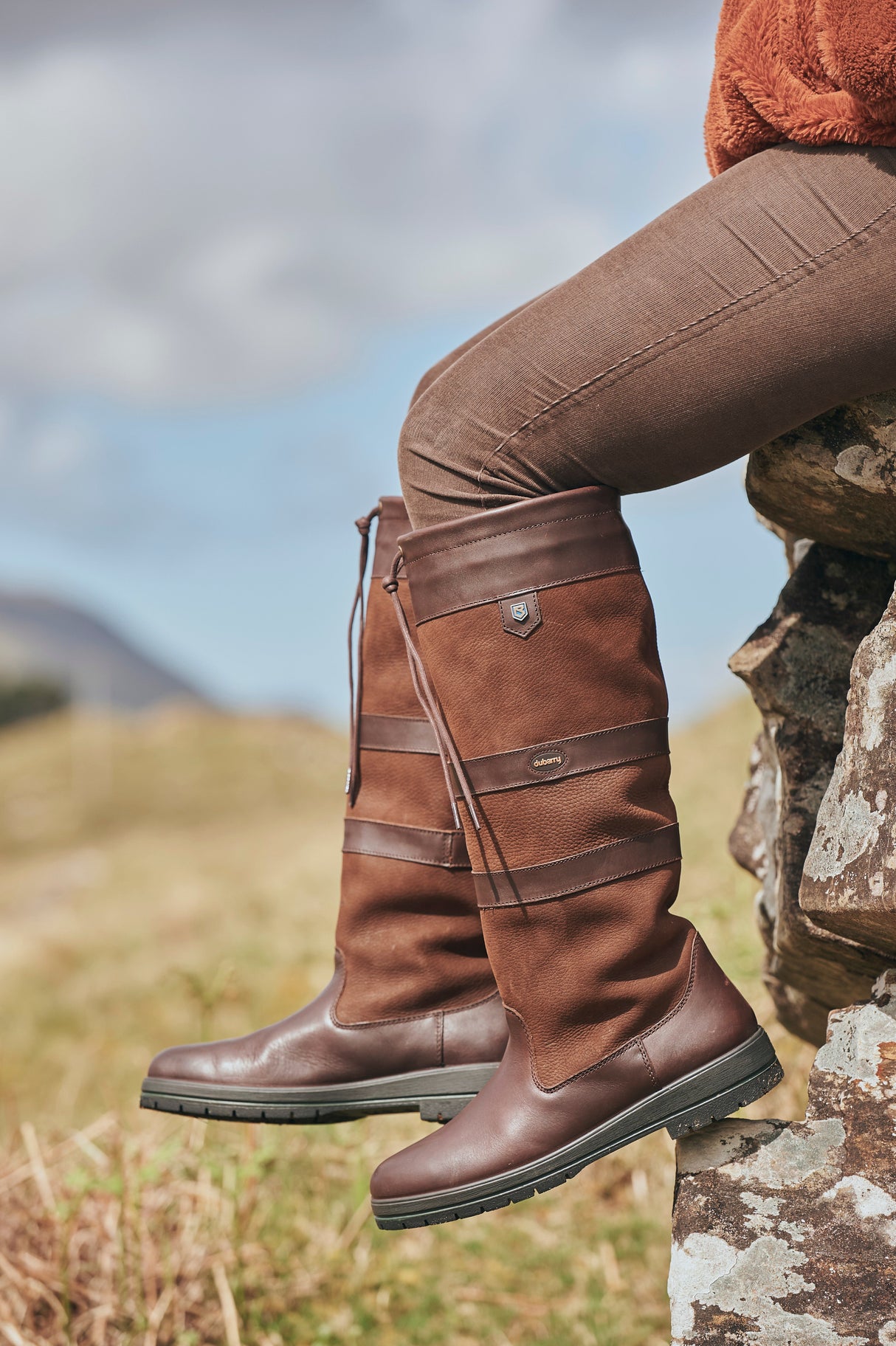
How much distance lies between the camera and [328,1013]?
2041 millimetres

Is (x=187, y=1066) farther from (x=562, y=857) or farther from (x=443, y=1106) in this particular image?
(x=562, y=857)

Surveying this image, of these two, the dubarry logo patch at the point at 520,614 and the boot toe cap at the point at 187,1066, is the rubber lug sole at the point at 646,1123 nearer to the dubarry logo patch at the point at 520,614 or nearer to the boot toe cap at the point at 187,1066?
the boot toe cap at the point at 187,1066

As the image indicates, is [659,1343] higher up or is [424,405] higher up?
[424,405]

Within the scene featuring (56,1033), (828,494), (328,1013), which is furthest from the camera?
(56,1033)

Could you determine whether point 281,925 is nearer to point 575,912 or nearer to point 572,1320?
point 572,1320

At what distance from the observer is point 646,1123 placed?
1626 mm

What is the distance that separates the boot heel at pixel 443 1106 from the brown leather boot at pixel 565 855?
0.26 meters

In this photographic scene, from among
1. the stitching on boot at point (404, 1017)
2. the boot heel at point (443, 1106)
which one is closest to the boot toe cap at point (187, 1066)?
the stitching on boot at point (404, 1017)

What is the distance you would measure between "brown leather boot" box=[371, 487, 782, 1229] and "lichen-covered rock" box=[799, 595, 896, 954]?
0.69 ft

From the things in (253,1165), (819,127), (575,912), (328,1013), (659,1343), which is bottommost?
(659,1343)

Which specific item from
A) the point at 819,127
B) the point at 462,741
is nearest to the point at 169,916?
the point at 462,741

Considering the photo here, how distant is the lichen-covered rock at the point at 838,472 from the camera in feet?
5.70

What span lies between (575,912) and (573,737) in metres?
0.25

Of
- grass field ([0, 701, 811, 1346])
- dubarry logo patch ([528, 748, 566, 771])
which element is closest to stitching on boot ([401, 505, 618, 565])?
dubarry logo patch ([528, 748, 566, 771])
